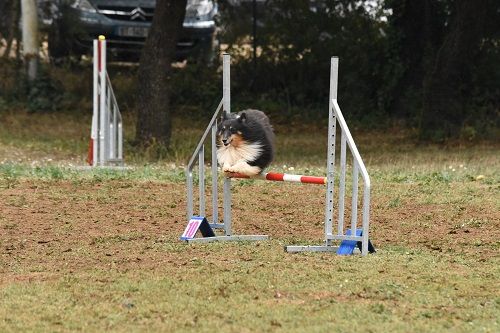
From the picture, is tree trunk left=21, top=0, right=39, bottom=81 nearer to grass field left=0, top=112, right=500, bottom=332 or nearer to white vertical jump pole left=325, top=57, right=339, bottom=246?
grass field left=0, top=112, right=500, bottom=332

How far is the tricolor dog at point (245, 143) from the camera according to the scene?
321 inches

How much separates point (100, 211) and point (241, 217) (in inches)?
50.6

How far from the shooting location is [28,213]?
1013cm

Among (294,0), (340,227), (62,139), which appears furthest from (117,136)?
Result: (340,227)

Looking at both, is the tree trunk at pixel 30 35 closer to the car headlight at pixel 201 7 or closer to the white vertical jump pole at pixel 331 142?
the car headlight at pixel 201 7

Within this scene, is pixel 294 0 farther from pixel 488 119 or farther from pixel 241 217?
pixel 241 217

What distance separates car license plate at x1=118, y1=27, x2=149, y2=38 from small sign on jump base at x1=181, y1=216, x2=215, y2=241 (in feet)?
40.1

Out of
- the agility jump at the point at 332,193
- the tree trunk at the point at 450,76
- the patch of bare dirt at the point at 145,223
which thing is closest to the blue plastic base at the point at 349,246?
the agility jump at the point at 332,193

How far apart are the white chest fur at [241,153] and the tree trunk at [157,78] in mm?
8266

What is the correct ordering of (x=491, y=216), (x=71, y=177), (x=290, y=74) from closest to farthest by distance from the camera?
(x=491, y=216), (x=71, y=177), (x=290, y=74)

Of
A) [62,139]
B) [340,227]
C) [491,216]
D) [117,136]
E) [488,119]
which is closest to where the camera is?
[340,227]

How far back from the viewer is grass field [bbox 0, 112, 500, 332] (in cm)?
629

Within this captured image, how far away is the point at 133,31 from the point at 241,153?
12.7m

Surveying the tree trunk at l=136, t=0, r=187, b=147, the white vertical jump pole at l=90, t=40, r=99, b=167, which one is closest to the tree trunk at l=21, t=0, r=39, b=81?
the tree trunk at l=136, t=0, r=187, b=147
